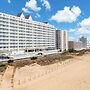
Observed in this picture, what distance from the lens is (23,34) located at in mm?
115688

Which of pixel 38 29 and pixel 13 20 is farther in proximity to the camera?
pixel 38 29

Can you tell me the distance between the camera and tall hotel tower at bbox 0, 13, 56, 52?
10050 cm

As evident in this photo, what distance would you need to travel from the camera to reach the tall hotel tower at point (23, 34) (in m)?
100

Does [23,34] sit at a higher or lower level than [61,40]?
higher

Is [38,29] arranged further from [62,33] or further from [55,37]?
[62,33]

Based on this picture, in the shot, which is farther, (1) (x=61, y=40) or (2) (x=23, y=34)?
(1) (x=61, y=40)

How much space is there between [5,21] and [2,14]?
4.03 meters

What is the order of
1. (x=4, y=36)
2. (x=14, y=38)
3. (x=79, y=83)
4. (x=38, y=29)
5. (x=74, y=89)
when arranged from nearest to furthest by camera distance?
(x=74, y=89) < (x=79, y=83) < (x=4, y=36) < (x=14, y=38) < (x=38, y=29)

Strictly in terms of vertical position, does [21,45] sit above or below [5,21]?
below

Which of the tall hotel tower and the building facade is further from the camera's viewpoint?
the building facade

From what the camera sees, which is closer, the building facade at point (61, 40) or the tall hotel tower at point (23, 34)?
the tall hotel tower at point (23, 34)

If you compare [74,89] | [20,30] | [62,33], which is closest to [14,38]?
[20,30]

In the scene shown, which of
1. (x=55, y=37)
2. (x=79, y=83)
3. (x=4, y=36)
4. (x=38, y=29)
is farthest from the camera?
(x=55, y=37)

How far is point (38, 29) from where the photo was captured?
132 m
